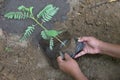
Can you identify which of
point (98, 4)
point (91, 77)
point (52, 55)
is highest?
point (98, 4)

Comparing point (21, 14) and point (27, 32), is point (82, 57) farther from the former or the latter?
point (21, 14)

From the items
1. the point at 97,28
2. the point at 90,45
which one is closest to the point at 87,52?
the point at 90,45

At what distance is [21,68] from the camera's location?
104 inches

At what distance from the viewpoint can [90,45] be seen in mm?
2482

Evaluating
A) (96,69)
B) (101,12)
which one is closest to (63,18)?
(101,12)

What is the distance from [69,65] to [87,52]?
0.26m

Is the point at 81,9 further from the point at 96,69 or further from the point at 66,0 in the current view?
the point at 96,69

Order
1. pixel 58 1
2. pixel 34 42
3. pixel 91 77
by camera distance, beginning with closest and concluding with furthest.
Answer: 1. pixel 91 77
2. pixel 34 42
3. pixel 58 1

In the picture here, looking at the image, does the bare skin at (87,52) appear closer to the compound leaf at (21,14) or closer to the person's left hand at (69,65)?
the person's left hand at (69,65)

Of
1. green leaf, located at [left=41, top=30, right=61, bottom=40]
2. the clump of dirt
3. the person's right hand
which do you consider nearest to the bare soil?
the clump of dirt

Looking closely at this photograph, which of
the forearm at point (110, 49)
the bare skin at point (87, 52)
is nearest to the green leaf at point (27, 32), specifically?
the bare skin at point (87, 52)

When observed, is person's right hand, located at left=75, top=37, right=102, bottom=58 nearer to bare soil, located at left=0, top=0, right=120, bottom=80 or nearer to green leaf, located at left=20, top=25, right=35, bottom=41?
bare soil, located at left=0, top=0, right=120, bottom=80

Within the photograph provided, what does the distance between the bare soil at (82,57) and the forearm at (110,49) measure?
15cm

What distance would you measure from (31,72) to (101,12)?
0.84m
